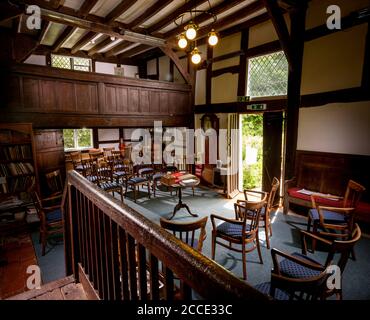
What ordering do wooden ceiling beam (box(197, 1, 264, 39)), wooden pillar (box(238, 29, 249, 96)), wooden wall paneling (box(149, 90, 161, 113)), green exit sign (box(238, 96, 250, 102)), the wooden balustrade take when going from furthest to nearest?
wooden wall paneling (box(149, 90, 161, 113))
green exit sign (box(238, 96, 250, 102))
wooden pillar (box(238, 29, 249, 96))
wooden ceiling beam (box(197, 1, 264, 39))
the wooden balustrade

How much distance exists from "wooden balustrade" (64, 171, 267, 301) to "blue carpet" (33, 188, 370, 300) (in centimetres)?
162

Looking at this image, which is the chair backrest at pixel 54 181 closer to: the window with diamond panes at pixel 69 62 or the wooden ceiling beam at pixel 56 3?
the wooden ceiling beam at pixel 56 3

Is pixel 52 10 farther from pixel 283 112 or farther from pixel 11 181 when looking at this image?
pixel 283 112

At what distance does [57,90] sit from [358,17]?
6175 mm

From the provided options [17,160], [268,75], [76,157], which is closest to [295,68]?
[268,75]

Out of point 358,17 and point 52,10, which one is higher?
point 52,10

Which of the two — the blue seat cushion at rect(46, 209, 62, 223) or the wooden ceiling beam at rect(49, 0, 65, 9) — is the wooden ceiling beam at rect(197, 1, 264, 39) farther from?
the blue seat cushion at rect(46, 209, 62, 223)

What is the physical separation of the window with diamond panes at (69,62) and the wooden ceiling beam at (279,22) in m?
7.26

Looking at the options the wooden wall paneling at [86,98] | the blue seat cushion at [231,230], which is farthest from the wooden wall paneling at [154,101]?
the blue seat cushion at [231,230]

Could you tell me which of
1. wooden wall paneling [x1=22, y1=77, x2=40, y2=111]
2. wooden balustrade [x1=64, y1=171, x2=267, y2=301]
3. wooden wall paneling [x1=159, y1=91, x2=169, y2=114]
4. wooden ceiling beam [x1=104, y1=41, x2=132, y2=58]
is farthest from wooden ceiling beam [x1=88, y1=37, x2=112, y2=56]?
wooden balustrade [x1=64, y1=171, x2=267, y2=301]

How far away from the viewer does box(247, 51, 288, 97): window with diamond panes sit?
562 cm

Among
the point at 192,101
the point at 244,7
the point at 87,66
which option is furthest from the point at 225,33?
the point at 87,66

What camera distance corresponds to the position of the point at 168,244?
0.97m
